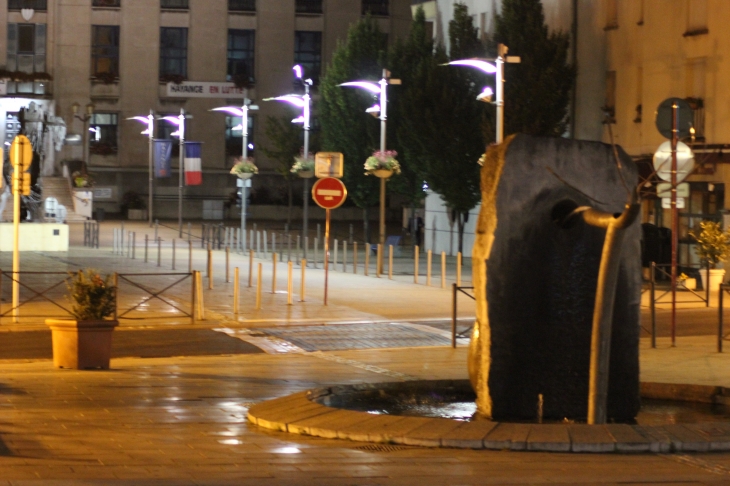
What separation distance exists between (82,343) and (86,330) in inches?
6.1

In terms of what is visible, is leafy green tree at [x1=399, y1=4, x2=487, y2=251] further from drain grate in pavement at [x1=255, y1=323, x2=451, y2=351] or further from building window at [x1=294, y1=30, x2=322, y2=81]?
building window at [x1=294, y1=30, x2=322, y2=81]

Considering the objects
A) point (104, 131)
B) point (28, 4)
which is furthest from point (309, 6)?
point (28, 4)

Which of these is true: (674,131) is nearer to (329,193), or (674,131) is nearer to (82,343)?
(329,193)

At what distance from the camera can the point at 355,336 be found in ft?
59.7

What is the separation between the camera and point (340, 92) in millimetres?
47688

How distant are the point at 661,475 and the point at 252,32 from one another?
63574mm

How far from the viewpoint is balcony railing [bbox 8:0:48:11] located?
67938 millimetres

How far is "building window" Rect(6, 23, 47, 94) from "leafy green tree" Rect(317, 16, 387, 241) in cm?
2494

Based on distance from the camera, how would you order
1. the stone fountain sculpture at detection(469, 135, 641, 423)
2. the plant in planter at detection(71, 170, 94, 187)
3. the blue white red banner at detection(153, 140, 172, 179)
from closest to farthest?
1. the stone fountain sculpture at detection(469, 135, 641, 423)
2. the blue white red banner at detection(153, 140, 172, 179)
3. the plant in planter at detection(71, 170, 94, 187)

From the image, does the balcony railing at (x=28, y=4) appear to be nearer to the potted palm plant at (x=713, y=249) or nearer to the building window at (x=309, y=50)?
the building window at (x=309, y=50)

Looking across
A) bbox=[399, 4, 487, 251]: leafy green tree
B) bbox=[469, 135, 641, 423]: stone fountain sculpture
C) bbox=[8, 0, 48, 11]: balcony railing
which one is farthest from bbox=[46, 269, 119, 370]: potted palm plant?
bbox=[8, 0, 48, 11]: balcony railing

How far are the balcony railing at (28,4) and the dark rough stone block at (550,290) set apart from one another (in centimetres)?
6278

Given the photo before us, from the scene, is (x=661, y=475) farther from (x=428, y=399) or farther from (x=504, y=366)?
(x=428, y=399)

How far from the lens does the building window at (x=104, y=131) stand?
68.4m
